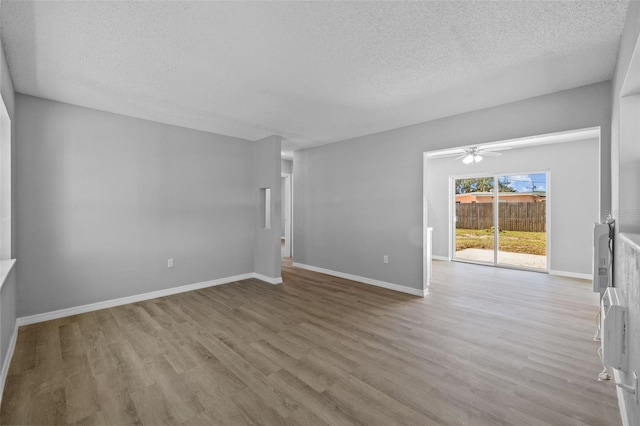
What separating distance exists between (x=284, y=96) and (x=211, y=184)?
2.24 m

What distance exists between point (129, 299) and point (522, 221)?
7392mm

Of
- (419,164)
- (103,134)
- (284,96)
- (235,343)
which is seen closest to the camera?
(235,343)

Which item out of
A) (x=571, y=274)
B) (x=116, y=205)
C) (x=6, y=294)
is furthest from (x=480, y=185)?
(x=6, y=294)

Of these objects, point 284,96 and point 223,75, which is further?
point 284,96

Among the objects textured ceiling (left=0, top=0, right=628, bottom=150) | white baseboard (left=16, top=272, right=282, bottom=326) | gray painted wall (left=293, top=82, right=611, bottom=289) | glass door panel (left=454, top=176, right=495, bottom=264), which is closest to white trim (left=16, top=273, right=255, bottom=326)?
white baseboard (left=16, top=272, right=282, bottom=326)

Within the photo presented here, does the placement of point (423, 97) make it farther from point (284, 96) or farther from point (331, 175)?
point (331, 175)

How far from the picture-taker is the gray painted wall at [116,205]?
3.22 metres

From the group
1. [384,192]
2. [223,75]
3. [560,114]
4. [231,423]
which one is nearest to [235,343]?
[231,423]

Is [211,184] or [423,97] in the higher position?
[423,97]

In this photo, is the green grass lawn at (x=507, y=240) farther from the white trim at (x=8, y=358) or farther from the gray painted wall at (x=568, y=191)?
the white trim at (x=8, y=358)

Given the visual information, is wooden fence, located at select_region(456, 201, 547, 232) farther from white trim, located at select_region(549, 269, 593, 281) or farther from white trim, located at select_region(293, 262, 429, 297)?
white trim, located at select_region(293, 262, 429, 297)

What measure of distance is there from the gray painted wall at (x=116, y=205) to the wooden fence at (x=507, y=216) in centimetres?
528

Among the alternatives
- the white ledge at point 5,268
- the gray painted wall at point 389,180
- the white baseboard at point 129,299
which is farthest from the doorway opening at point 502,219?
the white ledge at point 5,268

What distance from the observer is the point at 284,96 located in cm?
327
